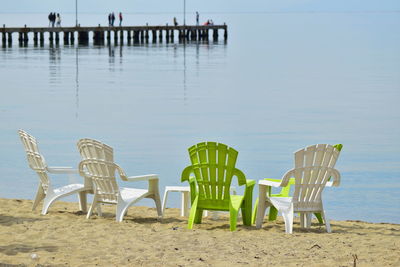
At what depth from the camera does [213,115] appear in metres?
24.8

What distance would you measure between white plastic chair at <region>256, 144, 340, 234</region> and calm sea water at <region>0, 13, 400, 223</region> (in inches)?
114

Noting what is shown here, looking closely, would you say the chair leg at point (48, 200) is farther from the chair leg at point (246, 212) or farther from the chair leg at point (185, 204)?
the chair leg at point (246, 212)

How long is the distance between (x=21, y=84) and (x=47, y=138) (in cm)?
1591

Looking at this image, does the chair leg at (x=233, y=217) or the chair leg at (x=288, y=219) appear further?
the chair leg at (x=233, y=217)

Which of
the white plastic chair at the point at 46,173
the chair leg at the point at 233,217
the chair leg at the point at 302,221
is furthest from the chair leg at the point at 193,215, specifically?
the white plastic chair at the point at 46,173

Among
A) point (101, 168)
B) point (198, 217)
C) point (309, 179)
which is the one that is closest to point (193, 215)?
point (198, 217)

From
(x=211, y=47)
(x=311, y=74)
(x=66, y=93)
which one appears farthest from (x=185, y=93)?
(x=211, y=47)

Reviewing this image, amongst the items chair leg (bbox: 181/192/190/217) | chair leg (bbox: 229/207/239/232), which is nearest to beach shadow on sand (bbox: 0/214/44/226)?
chair leg (bbox: 181/192/190/217)

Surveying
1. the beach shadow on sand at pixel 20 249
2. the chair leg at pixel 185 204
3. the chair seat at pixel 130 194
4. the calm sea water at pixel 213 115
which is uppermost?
the chair seat at pixel 130 194

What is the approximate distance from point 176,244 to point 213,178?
129 cm

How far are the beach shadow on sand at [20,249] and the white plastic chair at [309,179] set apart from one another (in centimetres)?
243

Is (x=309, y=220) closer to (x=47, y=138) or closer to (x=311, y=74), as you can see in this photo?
(x=47, y=138)

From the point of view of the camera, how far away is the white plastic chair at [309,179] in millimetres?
8508

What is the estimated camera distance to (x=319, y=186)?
8.68m
